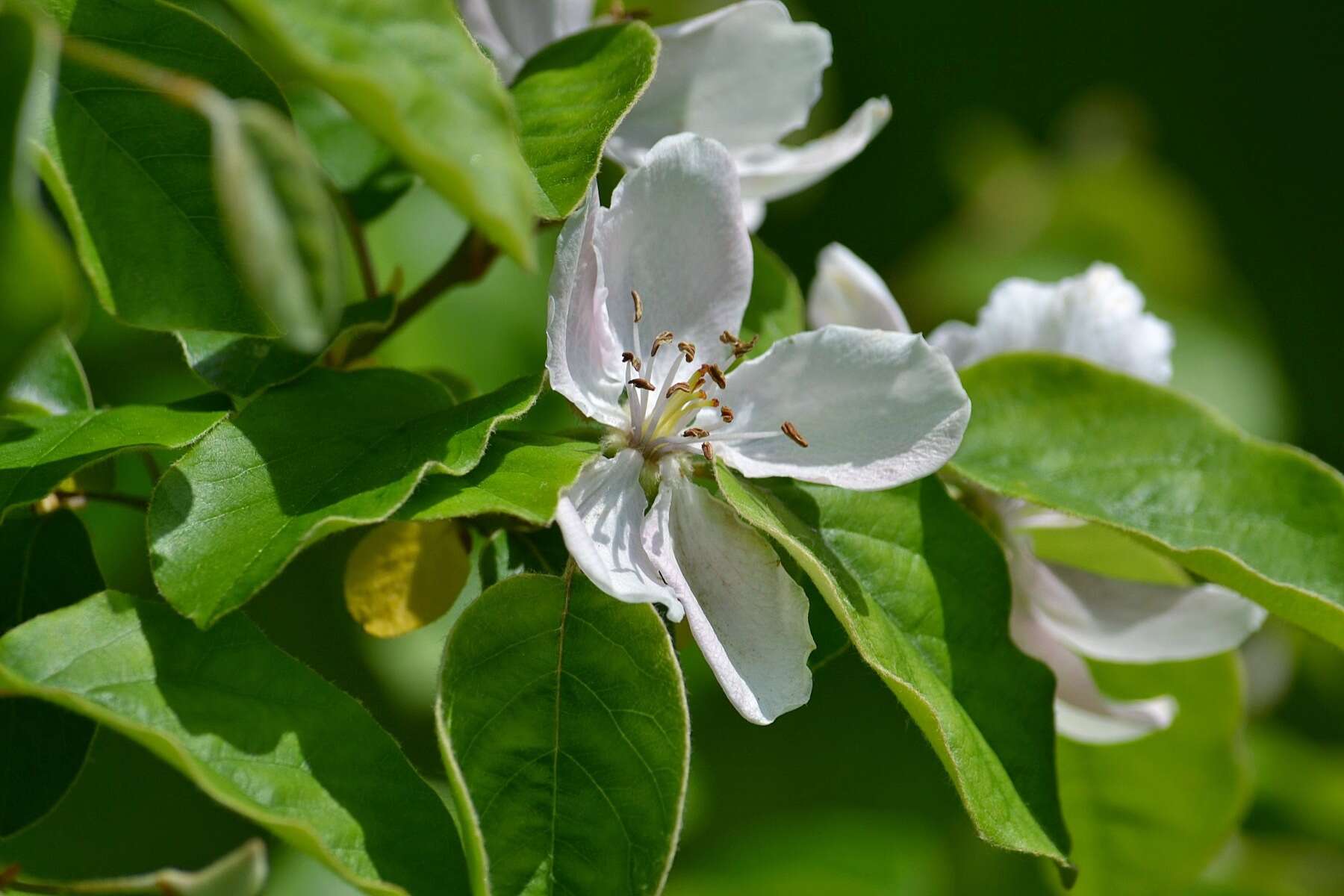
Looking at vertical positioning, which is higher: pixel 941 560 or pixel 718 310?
pixel 718 310

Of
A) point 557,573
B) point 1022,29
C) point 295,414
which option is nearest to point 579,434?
point 557,573

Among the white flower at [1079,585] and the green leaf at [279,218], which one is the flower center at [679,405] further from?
the green leaf at [279,218]

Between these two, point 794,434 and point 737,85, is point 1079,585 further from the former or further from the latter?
point 737,85

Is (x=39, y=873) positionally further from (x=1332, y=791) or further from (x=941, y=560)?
(x=1332, y=791)

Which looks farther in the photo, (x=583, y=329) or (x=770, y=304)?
(x=770, y=304)

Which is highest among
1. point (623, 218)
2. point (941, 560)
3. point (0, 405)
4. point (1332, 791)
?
point (623, 218)

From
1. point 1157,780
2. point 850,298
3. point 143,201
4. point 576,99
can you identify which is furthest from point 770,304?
point 1157,780

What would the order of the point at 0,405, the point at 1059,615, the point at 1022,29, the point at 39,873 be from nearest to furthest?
the point at 0,405
the point at 1059,615
the point at 39,873
the point at 1022,29
